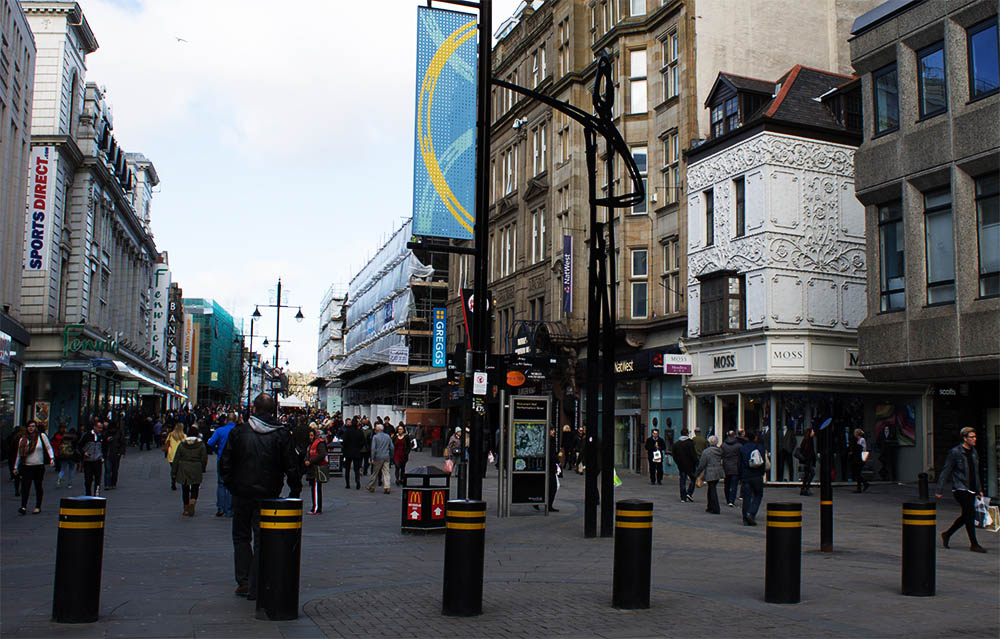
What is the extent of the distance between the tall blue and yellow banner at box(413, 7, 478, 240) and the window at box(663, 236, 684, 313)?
1920 centimetres

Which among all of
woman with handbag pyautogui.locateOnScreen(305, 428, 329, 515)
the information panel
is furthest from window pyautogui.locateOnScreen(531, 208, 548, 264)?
woman with handbag pyautogui.locateOnScreen(305, 428, 329, 515)

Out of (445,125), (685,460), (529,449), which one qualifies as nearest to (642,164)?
(685,460)

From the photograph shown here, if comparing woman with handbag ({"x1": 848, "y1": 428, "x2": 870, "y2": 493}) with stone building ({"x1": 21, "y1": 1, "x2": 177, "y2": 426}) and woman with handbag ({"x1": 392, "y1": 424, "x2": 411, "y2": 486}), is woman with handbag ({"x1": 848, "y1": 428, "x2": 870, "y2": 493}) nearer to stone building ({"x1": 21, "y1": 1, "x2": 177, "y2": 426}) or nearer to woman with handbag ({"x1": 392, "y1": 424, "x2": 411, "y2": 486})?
woman with handbag ({"x1": 392, "y1": 424, "x2": 411, "y2": 486})

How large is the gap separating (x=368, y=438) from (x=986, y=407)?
1848cm

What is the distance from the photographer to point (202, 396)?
13600cm

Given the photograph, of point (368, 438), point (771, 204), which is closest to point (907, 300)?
point (771, 204)

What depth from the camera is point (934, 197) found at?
22.4m

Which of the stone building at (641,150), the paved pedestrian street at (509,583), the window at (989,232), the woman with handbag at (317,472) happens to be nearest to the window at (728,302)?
the stone building at (641,150)

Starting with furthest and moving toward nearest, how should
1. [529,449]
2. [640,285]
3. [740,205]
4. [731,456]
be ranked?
1. [640,285]
2. [740,205]
3. [731,456]
4. [529,449]

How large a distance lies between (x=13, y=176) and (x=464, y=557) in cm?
3152

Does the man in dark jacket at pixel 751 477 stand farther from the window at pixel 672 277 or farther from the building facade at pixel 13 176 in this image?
the building facade at pixel 13 176

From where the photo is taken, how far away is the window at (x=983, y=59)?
20609mm

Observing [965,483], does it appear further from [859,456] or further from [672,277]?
[672,277]

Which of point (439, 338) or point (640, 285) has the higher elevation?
point (640, 285)
